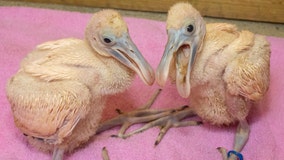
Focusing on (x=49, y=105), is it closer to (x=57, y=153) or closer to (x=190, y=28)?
(x=57, y=153)

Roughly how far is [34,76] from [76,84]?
0.13 m

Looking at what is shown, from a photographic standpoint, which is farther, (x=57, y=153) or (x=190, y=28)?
(x=57, y=153)

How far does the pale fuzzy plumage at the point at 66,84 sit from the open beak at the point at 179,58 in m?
0.13

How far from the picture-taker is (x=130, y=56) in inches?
51.9

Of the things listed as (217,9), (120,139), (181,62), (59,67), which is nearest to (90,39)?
(59,67)

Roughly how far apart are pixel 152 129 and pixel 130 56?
1.26 feet

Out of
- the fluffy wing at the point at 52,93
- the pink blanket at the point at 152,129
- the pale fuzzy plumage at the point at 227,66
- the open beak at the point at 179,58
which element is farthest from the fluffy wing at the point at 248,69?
the fluffy wing at the point at 52,93

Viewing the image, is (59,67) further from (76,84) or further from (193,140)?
(193,140)

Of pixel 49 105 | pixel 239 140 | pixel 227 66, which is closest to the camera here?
pixel 49 105

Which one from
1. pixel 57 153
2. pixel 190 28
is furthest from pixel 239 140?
pixel 57 153

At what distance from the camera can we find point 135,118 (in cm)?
163

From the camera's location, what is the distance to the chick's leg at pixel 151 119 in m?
1.59

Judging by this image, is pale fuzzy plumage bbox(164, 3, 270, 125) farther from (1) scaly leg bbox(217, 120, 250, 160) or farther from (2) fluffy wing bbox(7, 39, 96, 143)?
(2) fluffy wing bbox(7, 39, 96, 143)

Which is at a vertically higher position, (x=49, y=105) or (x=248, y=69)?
(x=248, y=69)
